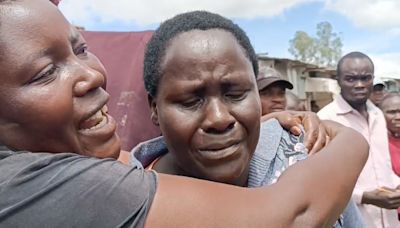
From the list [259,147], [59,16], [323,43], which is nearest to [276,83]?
A: [259,147]

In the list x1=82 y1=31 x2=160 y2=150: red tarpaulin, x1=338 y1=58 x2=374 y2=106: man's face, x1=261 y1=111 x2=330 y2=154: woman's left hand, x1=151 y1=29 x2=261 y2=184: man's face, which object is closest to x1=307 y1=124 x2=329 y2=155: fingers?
x1=261 y1=111 x2=330 y2=154: woman's left hand

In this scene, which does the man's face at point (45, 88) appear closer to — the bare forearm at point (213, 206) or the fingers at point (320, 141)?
the bare forearm at point (213, 206)

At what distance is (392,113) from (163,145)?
3.43 metres

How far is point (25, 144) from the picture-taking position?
3.38 ft

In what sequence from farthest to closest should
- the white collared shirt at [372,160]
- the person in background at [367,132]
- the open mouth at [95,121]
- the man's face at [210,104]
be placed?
1. the white collared shirt at [372,160]
2. the person in background at [367,132]
3. the man's face at [210,104]
4. the open mouth at [95,121]

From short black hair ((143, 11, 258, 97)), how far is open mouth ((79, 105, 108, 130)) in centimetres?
24

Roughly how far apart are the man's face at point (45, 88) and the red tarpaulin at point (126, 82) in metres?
1.31

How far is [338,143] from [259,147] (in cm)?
22

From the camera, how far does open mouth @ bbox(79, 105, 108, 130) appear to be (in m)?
1.07

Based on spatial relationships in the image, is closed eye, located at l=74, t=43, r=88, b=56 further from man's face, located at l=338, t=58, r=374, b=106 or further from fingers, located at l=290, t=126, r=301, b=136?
man's face, located at l=338, t=58, r=374, b=106

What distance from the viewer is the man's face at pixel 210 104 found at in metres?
1.22

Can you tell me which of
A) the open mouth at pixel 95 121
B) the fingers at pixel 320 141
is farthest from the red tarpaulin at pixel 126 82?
the open mouth at pixel 95 121

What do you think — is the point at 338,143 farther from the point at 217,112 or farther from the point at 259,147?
the point at 217,112

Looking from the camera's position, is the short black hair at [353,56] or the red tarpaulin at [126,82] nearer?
the red tarpaulin at [126,82]
